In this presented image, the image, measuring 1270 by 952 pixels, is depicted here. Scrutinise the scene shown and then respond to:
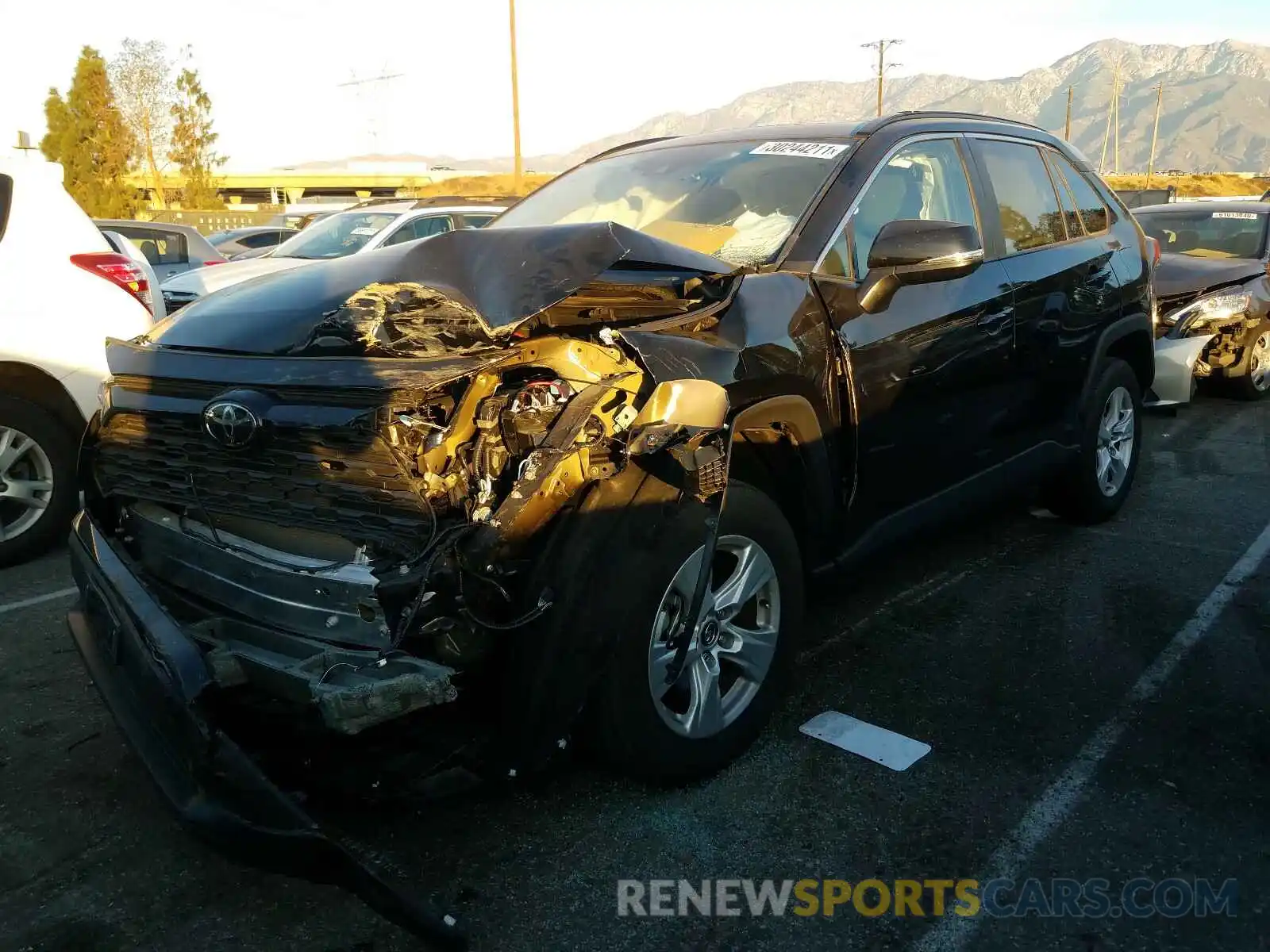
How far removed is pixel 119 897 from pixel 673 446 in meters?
1.81

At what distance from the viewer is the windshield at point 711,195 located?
3494mm

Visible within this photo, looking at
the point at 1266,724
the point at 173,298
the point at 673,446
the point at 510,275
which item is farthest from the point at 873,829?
the point at 173,298

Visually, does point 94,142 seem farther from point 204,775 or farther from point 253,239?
point 204,775

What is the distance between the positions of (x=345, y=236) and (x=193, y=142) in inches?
1462

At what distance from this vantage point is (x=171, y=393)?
2740 mm

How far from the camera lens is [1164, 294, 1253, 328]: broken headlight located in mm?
8336

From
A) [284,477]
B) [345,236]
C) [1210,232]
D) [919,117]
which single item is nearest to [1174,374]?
[1210,232]

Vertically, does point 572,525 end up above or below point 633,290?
below

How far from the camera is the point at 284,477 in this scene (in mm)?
2498

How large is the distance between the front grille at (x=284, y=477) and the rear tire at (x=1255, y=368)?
8.82 metres

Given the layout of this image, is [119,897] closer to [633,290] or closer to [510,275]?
[510,275]

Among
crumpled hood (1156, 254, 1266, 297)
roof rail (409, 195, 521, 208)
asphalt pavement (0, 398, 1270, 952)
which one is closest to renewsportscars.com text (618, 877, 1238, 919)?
asphalt pavement (0, 398, 1270, 952)

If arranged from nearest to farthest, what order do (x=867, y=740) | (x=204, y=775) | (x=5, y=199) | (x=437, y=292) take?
(x=204, y=775) → (x=437, y=292) → (x=867, y=740) → (x=5, y=199)

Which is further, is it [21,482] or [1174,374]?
[1174,374]
